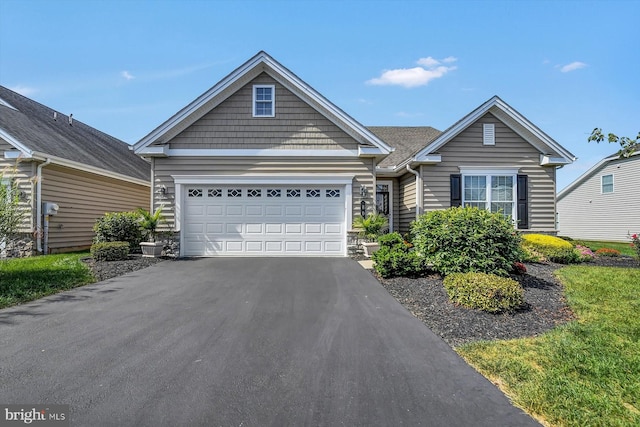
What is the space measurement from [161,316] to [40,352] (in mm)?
1472

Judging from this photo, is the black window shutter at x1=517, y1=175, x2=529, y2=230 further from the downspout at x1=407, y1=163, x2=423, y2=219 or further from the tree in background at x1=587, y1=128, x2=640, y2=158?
the tree in background at x1=587, y1=128, x2=640, y2=158

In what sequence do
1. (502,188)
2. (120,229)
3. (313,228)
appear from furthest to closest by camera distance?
(502,188)
(313,228)
(120,229)

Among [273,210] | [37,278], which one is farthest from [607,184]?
[37,278]

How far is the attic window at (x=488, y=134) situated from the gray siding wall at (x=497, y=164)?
0.11 metres

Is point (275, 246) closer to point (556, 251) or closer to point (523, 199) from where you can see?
point (556, 251)

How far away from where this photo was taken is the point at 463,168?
464 inches

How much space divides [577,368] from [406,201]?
33.3 ft

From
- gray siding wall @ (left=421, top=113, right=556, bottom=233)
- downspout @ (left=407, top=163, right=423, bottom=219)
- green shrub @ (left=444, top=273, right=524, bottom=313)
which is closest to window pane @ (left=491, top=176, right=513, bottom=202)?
gray siding wall @ (left=421, top=113, right=556, bottom=233)

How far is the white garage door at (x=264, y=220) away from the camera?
1084 cm

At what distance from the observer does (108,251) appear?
940 cm

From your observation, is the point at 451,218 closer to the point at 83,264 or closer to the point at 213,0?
the point at 213,0

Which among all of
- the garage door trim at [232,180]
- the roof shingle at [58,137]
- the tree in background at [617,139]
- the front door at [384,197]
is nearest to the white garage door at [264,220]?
the garage door trim at [232,180]

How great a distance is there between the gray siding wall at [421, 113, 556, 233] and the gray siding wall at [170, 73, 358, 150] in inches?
127

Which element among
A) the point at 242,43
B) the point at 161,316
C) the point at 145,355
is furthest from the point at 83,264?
the point at 242,43
